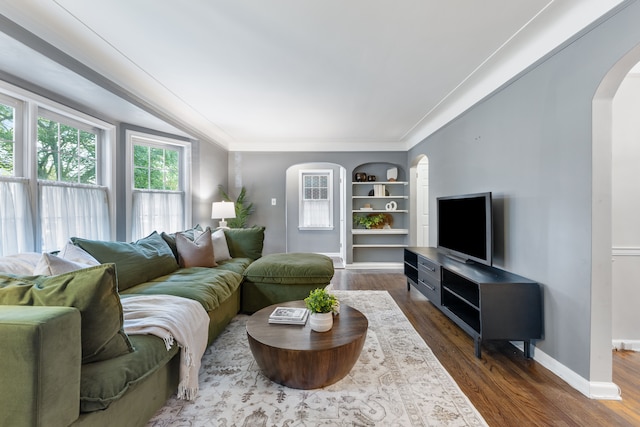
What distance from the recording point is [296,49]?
91.2 inches

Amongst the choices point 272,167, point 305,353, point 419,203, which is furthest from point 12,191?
point 419,203

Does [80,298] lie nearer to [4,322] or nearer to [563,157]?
[4,322]

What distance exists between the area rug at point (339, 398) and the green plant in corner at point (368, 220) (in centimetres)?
330

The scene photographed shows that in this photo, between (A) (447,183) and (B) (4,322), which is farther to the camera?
(A) (447,183)

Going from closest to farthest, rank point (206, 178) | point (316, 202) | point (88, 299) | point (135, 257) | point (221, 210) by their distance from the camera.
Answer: point (88, 299)
point (135, 257)
point (221, 210)
point (206, 178)
point (316, 202)

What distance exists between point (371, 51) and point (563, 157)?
1627 millimetres

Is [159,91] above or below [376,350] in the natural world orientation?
above

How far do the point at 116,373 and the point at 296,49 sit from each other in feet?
7.87

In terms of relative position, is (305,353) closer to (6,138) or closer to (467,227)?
(467,227)

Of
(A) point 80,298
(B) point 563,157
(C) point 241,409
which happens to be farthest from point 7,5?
(B) point 563,157

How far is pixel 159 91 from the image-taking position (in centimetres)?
312

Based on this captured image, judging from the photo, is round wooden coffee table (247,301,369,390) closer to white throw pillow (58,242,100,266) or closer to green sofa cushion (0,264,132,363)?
green sofa cushion (0,264,132,363)

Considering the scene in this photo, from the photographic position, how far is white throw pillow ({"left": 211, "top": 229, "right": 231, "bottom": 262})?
3.46m

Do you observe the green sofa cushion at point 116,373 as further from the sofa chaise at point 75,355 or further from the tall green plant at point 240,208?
the tall green plant at point 240,208
